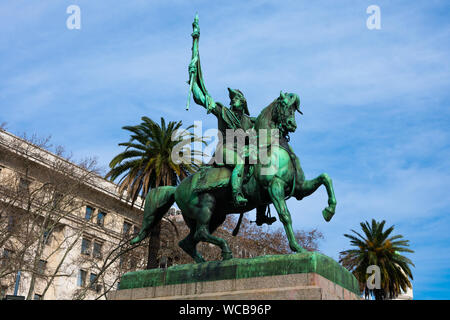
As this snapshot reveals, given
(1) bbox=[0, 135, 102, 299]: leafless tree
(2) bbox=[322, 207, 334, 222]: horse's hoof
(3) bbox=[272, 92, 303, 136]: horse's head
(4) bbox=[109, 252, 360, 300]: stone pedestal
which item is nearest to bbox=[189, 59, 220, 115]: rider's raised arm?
(3) bbox=[272, 92, 303, 136]: horse's head

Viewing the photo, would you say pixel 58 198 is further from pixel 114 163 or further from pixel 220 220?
pixel 220 220

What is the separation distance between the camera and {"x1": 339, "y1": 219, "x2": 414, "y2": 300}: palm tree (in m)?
42.8

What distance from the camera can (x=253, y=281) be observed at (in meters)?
9.33

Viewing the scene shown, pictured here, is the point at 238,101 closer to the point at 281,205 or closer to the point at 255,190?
the point at 255,190

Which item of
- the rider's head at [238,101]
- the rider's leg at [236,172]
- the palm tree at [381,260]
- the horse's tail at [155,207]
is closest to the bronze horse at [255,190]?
the horse's tail at [155,207]

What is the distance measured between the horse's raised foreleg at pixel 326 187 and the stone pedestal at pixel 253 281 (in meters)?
1.00

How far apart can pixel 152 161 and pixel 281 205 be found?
2178 centimetres

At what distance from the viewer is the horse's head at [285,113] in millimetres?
10922

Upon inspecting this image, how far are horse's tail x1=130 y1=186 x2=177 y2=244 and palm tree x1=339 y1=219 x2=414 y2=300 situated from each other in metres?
33.1

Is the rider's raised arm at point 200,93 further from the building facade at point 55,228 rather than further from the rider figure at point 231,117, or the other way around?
the building facade at point 55,228

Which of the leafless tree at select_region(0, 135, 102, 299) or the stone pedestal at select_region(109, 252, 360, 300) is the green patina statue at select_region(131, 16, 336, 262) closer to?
the stone pedestal at select_region(109, 252, 360, 300)
